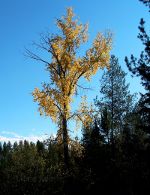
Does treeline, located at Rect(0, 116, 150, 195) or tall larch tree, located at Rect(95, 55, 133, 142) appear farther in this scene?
tall larch tree, located at Rect(95, 55, 133, 142)

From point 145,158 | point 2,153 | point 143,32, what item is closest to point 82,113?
point 145,158

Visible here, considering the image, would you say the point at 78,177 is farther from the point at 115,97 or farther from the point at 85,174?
the point at 115,97

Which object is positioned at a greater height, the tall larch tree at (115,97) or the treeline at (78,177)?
the tall larch tree at (115,97)

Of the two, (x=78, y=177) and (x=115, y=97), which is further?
(x=115, y=97)

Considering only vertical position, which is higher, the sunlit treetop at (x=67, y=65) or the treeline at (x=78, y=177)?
the sunlit treetop at (x=67, y=65)

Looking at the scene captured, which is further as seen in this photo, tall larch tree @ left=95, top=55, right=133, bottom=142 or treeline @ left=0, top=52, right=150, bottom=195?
tall larch tree @ left=95, top=55, right=133, bottom=142

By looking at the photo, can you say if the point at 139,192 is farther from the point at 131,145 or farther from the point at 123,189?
the point at 131,145

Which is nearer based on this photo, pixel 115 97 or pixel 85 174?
pixel 85 174

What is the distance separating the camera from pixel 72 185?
2259 centimetres

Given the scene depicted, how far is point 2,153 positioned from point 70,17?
151 metres

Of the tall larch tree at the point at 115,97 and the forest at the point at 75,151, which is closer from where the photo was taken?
the forest at the point at 75,151

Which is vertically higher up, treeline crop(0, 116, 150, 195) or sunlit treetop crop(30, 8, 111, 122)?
sunlit treetop crop(30, 8, 111, 122)

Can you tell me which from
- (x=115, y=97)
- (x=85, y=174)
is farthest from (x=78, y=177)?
(x=115, y=97)

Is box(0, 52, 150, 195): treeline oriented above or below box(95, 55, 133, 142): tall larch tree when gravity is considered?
below
